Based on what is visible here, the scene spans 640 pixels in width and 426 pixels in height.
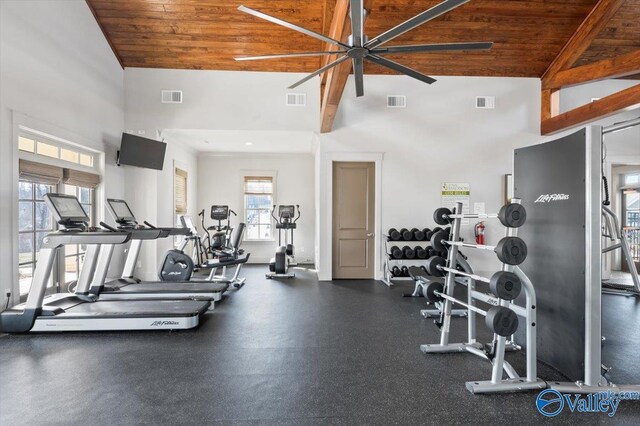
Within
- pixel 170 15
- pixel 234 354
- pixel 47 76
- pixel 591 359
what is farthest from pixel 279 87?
pixel 591 359

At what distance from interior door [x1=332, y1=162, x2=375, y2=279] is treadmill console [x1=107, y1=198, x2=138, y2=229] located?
3660 millimetres

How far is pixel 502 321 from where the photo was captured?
2.32 metres

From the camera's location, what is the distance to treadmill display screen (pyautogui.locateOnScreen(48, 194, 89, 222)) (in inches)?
138

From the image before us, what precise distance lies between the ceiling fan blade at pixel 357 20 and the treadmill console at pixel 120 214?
3.88m

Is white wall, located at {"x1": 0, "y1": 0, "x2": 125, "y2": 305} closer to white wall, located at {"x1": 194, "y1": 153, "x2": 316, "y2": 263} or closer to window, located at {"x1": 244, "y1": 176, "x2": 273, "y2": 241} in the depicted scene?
white wall, located at {"x1": 194, "y1": 153, "x2": 316, "y2": 263}

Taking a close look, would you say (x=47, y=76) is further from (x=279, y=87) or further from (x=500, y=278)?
→ (x=500, y=278)

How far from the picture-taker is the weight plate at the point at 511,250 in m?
2.27

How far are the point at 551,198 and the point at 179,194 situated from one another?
7136mm

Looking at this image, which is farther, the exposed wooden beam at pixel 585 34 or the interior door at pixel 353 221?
the interior door at pixel 353 221

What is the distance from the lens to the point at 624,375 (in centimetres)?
269

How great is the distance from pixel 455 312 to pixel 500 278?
7.06 ft

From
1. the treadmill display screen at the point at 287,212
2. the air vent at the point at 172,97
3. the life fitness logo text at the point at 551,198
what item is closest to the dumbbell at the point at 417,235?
the treadmill display screen at the point at 287,212

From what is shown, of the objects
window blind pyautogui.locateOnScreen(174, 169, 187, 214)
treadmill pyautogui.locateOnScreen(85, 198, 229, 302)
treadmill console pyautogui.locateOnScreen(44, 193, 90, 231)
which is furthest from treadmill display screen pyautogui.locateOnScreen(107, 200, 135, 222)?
window blind pyautogui.locateOnScreen(174, 169, 187, 214)

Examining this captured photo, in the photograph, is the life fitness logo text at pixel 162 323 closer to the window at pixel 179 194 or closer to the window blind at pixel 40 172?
the window blind at pixel 40 172
